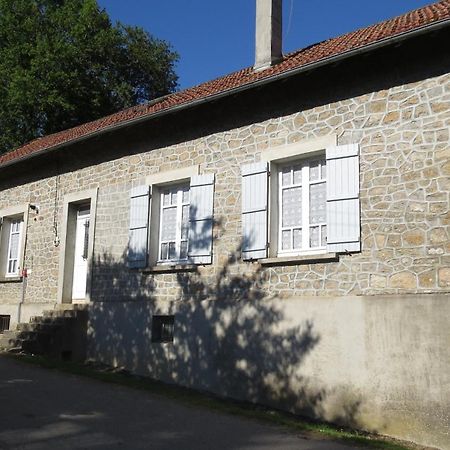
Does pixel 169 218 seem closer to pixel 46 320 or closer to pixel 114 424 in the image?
pixel 46 320

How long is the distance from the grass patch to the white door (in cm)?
174

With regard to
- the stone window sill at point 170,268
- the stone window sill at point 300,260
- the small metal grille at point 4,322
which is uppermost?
the stone window sill at point 300,260

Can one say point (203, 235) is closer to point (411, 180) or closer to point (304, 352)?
point (304, 352)

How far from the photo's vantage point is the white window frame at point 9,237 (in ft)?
42.0

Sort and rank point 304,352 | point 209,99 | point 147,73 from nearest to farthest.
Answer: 1. point 304,352
2. point 209,99
3. point 147,73

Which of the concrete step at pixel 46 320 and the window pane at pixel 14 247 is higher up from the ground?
the window pane at pixel 14 247

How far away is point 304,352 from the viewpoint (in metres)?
7.55

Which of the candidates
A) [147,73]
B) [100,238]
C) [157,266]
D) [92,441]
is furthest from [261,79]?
[147,73]

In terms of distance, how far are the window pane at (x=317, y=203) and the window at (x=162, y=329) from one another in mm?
3041

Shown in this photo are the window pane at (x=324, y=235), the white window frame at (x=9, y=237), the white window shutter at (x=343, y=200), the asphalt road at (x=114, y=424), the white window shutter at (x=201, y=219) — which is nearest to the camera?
the asphalt road at (x=114, y=424)

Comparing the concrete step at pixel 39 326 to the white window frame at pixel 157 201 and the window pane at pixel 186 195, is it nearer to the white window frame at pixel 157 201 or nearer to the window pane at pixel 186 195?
the white window frame at pixel 157 201

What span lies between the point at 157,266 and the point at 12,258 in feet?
17.7

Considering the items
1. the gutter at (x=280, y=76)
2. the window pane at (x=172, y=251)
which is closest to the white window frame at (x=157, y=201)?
the window pane at (x=172, y=251)

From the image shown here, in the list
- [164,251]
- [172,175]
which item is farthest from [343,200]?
[164,251]
